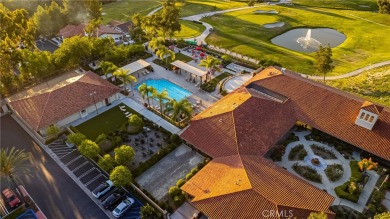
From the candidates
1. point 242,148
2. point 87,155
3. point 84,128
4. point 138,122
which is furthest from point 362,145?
point 84,128

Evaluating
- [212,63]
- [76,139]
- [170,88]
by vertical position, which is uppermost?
[212,63]

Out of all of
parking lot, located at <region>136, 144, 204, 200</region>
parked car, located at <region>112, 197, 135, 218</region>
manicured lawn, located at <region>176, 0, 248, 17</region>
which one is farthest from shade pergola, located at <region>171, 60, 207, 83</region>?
manicured lawn, located at <region>176, 0, 248, 17</region>

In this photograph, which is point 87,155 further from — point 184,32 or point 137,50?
point 184,32

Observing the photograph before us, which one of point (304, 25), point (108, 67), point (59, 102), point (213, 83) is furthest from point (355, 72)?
point (59, 102)

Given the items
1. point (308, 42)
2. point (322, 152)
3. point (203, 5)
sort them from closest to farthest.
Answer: point (322, 152)
point (308, 42)
point (203, 5)

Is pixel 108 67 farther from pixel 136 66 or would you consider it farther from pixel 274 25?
pixel 274 25

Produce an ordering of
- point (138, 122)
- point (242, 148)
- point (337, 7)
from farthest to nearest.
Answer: point (337, 7) → point (138, 122) → point (242, 148)

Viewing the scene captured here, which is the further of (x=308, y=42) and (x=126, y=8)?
(x=126, y=8)
